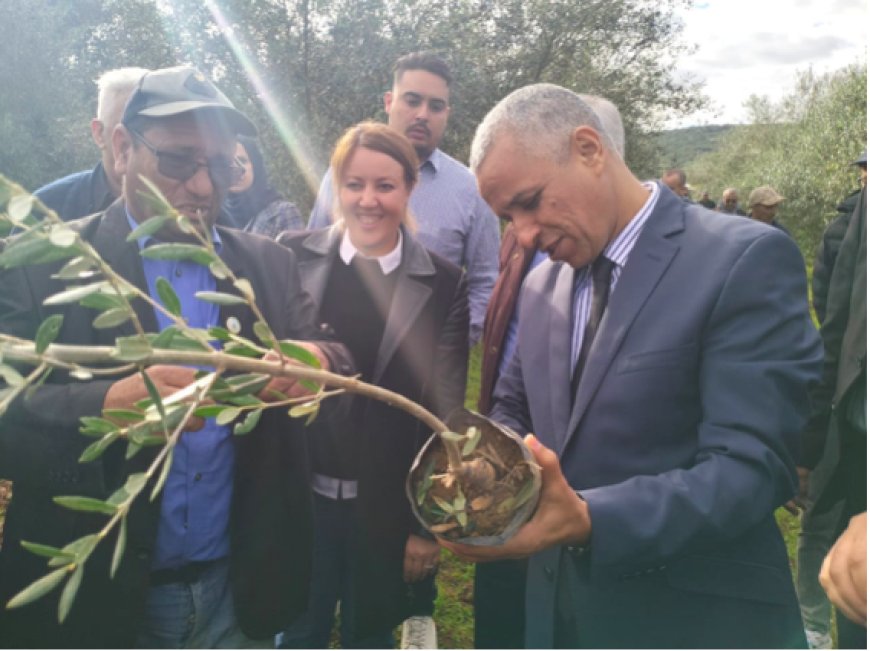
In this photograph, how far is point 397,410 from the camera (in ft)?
9.55

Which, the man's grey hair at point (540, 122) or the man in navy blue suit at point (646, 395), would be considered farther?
the man's grey hair at point (540, 122)

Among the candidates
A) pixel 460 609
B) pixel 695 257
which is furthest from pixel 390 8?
pixel 695 257

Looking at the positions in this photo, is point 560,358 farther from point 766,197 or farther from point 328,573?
point 766,197

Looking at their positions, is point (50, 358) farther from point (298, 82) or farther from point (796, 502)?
point (298, 82)

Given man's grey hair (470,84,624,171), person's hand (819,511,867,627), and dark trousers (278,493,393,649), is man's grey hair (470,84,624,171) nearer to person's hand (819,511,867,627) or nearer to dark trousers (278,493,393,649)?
person's hand (819,511,867,627)

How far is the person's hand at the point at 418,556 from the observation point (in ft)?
9.80

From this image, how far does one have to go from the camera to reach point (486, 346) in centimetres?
327

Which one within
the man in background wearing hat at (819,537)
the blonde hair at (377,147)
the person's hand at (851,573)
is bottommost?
the man in background wearing hat at (819,537)

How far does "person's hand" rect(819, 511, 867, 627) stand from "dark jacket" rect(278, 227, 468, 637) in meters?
1.77

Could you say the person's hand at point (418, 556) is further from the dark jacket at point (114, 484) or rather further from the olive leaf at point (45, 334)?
the olive leaf at point (45, 334)

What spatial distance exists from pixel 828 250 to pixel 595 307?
2.40 meters

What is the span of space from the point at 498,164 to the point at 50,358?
1347 mm

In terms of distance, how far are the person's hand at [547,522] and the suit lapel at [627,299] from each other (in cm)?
34

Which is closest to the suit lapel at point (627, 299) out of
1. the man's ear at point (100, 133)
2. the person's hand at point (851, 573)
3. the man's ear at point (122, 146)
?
the person's hand at point (851, 573)
